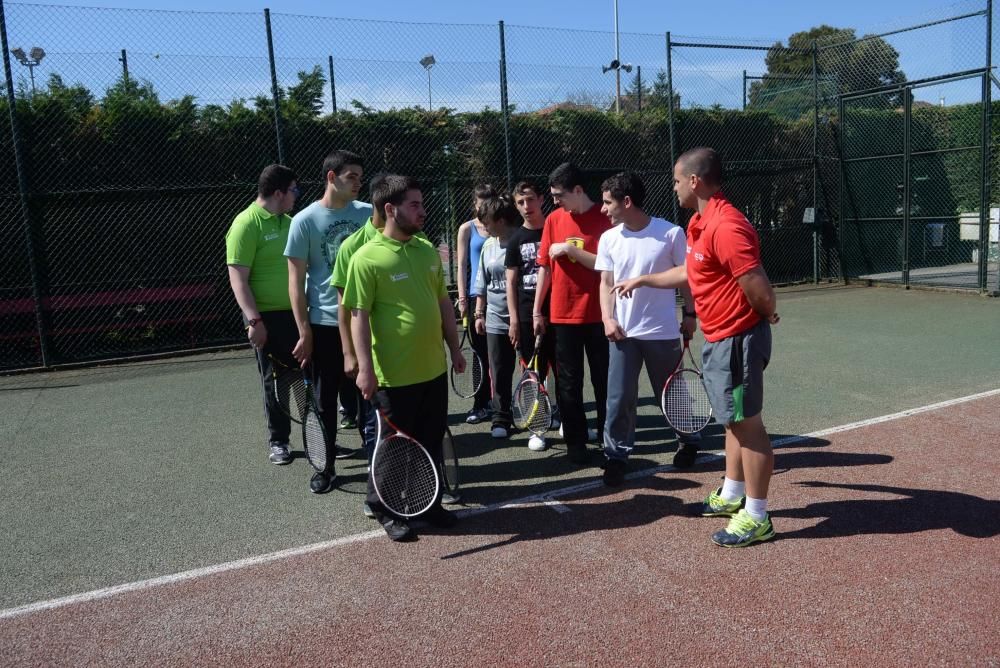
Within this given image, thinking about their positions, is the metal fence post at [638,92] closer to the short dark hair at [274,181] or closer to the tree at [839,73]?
the tree at [839,73]

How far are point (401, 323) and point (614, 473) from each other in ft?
5.47

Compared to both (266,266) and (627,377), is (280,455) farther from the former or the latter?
(627,377)

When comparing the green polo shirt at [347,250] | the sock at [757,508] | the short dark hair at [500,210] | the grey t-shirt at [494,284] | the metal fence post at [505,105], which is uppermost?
the metal fence post at [505,105]

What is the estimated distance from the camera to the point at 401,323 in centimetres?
429

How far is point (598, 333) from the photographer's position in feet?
17.9

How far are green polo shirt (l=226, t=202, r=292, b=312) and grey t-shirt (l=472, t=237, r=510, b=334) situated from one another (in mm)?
1542

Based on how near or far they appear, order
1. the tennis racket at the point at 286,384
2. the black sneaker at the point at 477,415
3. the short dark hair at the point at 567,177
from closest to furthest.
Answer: the short dark hair at the point at 567,177 → the tennis racket at the point at 286,384 → the black sneaker at the point at 477,415

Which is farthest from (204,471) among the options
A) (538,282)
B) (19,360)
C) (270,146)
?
(270,146)

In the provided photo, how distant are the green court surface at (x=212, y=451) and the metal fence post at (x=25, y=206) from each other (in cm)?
57

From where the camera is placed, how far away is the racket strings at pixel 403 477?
418 centimetres

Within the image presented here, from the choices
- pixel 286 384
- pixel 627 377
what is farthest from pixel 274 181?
pixel 627 377

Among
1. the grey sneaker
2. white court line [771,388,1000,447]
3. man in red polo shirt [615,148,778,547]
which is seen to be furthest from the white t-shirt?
the grey sneaker

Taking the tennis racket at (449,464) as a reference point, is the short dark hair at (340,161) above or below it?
above

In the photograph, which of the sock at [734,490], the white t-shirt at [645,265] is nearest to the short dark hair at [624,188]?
the white t-shirt at [645,265]
